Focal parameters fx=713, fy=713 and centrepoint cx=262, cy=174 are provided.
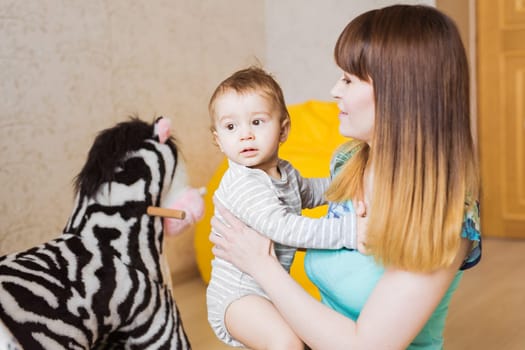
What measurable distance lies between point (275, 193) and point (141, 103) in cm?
186

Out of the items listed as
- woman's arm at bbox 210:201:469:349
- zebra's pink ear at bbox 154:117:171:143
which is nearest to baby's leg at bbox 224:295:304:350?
woman's arm at bbox 210:201:469:349

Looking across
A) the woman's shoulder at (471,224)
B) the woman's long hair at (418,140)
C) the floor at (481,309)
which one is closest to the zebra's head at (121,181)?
the woman's long hair at (418,140)

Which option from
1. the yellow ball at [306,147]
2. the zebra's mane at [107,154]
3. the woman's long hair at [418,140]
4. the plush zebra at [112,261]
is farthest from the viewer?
the yellow ball at [306,147]

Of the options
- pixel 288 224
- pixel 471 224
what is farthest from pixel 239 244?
pixel 471 224

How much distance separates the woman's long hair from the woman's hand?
22cm

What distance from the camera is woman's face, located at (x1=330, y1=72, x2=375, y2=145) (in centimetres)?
128

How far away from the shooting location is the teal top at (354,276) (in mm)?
1312

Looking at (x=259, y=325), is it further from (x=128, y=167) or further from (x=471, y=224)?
(x=128, y=167)

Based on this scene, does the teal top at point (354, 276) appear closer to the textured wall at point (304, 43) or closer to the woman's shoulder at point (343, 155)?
the woman's shoulder at point (343, 155)

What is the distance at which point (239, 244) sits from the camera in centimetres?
140

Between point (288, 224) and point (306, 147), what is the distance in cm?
182

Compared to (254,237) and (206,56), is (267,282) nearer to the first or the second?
(254,237)

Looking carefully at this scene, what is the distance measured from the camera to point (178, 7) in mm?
3375

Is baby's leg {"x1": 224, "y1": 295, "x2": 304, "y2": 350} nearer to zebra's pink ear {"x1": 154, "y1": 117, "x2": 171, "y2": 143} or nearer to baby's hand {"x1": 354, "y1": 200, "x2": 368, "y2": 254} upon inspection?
baby's hand {"x1": 354, "y1": 200, "x2": 368, "y2": 254}
